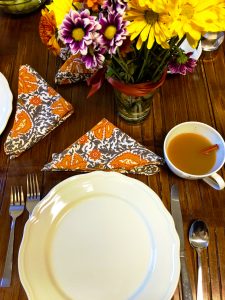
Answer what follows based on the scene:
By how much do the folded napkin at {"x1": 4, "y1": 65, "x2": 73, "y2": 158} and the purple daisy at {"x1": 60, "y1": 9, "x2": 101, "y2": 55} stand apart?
354 mm

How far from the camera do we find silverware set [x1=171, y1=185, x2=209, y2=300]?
59 centimetres

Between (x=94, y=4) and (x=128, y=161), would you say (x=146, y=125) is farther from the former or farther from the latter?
(x=94, y=4)

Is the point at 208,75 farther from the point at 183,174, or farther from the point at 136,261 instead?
the point at 136,261

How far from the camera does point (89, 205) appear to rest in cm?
66

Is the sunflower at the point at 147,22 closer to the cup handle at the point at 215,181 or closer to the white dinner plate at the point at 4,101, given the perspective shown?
the cup handle at the point at 215,181

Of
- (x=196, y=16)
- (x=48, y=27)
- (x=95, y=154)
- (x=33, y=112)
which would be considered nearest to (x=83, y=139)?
(x=95, y=154)

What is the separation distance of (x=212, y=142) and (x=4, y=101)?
51 centimetres

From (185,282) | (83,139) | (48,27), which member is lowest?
(185,282)

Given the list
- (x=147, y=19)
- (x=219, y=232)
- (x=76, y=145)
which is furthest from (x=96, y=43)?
(x=219, y=232)

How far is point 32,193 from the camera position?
68 centimetres

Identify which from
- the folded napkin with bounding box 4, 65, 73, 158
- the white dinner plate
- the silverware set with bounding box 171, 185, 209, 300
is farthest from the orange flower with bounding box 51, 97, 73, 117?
the silverware set with bounding box 171, 185, 209, 300

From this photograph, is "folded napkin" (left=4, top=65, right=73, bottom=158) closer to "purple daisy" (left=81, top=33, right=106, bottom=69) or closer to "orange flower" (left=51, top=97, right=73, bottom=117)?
"orange flower" (left=51, top=97, right=73, bottom=117)

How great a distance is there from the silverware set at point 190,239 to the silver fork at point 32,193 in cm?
29

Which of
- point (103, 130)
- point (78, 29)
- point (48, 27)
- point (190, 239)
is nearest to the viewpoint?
point (78, 29)
